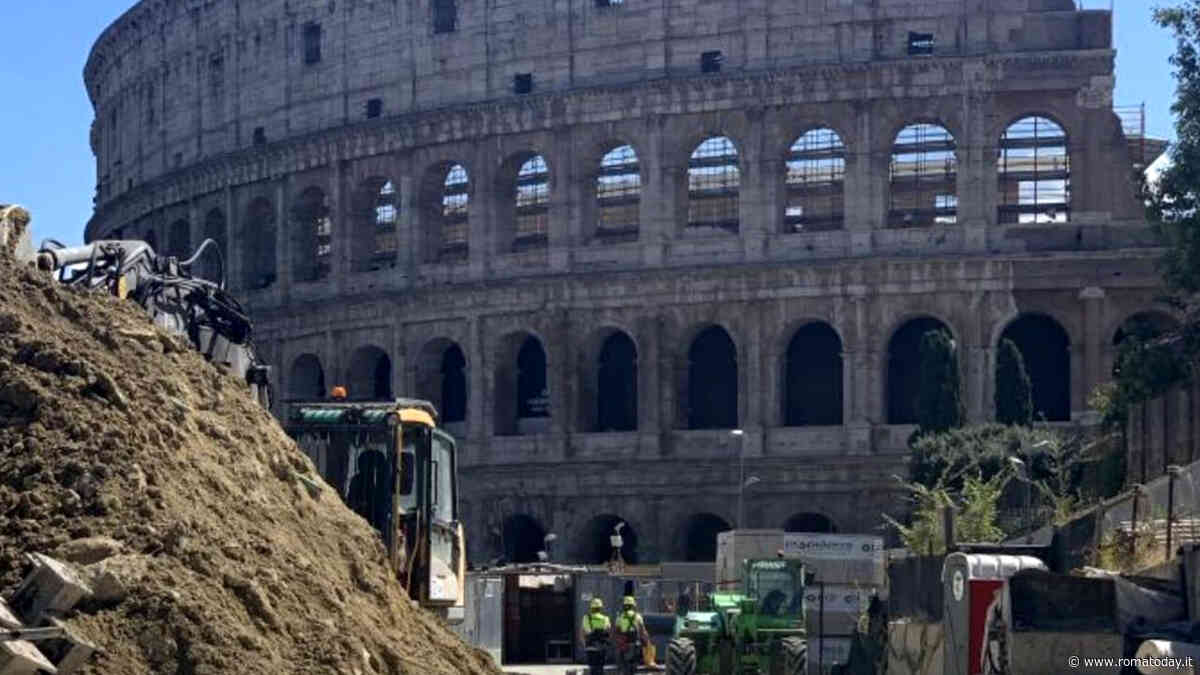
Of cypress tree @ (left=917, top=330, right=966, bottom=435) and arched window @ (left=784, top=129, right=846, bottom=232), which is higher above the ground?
arched window @ (left=784, top=129, right=846, bottom=232)

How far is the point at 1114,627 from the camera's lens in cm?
2022

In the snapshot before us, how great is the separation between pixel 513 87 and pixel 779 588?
40167mm

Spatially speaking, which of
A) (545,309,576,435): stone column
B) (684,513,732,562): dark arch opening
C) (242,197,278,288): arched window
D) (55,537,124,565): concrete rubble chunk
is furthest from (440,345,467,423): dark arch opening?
(55,537,124,565): concrete rubble chunk

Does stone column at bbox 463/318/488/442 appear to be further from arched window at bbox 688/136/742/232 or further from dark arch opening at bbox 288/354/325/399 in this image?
dark arch opening at bbox 288/354/325/399

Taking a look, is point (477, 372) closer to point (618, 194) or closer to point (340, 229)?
point (618, 194)

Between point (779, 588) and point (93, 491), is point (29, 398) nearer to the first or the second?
point (93, 491)

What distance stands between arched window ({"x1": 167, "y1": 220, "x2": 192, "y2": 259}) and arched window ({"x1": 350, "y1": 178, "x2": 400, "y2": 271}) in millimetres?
9357

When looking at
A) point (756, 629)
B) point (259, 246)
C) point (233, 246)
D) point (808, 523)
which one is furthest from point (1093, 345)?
point (756, 629)

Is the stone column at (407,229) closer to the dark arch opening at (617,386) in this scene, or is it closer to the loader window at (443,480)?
the dark arch opening at (617,386)

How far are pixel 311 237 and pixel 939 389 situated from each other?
2494 cm

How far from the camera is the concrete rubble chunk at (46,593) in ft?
46.0

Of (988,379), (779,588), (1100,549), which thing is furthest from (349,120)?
(1100,549)

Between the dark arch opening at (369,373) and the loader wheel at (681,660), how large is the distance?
4437 cm

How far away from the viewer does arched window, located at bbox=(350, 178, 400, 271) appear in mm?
74812
